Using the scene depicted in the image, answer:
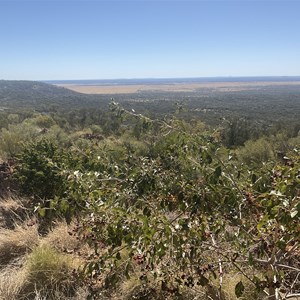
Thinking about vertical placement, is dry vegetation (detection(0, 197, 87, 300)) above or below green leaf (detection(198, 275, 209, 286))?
below

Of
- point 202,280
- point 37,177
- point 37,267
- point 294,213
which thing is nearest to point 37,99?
point 37,177

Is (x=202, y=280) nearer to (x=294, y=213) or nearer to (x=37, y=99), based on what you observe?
(x=294, y=213)

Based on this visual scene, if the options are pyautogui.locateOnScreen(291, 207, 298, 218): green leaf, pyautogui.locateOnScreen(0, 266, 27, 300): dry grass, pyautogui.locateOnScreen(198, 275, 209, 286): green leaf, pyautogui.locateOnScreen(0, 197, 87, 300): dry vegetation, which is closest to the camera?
pyautogui.locateOnScreen(291, 207, 298, 218): green leaf

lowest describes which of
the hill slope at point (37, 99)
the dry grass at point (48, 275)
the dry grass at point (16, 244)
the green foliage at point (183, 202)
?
the hill slope at point (37, 99)

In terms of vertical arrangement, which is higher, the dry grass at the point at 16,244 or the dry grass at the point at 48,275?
the dry grass at the point at 48,275

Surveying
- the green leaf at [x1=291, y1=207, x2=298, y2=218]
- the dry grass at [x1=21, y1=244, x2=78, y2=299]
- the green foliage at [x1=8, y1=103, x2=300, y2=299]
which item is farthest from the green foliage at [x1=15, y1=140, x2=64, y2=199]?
the green leaf at [x1=291, y1=207, x2=298, y2=218]

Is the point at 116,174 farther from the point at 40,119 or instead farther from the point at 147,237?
the point at 40,119

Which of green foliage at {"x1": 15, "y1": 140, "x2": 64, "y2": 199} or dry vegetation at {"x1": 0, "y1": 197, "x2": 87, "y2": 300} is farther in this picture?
green foliage at {"x1": 15, "y1": 140, "x2": 64, "y2": 199}

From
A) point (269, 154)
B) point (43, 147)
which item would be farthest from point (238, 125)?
point (43, 147)

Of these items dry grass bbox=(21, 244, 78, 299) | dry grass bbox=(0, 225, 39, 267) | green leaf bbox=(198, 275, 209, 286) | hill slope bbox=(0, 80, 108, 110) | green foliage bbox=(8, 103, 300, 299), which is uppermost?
green foliage bbox=(8, 103, 300, 299)

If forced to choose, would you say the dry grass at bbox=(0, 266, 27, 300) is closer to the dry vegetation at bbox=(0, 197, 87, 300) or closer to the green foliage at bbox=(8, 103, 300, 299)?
the dry vegetation at bbox=(0, 197, 87, 300)

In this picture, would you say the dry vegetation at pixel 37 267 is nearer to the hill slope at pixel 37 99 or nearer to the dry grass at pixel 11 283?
the dry grass at pixel 11 283

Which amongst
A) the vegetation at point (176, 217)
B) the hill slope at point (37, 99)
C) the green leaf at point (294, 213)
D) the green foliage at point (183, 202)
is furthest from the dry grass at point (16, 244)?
the hill slope at point (37, 99)

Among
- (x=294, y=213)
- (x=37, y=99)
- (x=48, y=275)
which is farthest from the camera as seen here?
(x=37, y=99)
